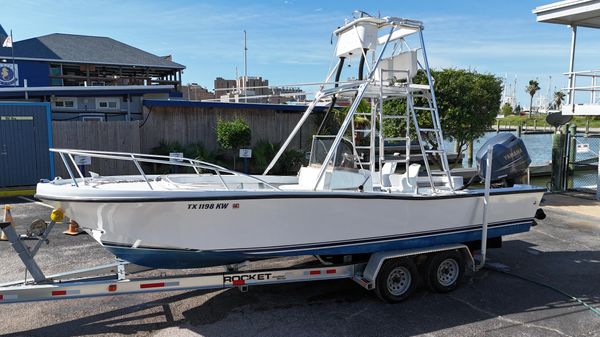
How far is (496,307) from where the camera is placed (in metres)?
5.44

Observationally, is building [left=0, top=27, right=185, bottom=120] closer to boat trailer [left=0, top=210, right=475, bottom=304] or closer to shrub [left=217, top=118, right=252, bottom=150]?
shrub [left=217, top=118, right=252, bottom=150]

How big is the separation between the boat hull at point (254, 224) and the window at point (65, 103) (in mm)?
13296

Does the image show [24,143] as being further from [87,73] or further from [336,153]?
[87,73]

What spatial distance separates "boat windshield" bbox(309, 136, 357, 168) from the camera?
5824 mm

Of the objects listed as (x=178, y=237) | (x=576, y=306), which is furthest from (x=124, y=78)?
(x=576, y=306)

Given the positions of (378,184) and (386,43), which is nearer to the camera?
(386,43)

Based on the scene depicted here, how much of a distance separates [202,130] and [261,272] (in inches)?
472

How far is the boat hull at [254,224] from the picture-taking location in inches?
176

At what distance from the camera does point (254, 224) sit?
472cm

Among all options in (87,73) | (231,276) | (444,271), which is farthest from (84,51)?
(444,271)

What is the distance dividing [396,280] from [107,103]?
1577cm

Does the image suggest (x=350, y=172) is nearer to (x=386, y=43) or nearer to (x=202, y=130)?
(x=386, y=43)

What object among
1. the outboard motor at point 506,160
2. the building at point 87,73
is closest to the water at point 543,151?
the outboard motor at point 506,160

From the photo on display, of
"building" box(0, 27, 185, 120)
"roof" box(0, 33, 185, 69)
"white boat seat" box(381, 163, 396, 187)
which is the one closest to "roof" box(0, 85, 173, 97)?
"building" box(0, 27, 185, 120)
